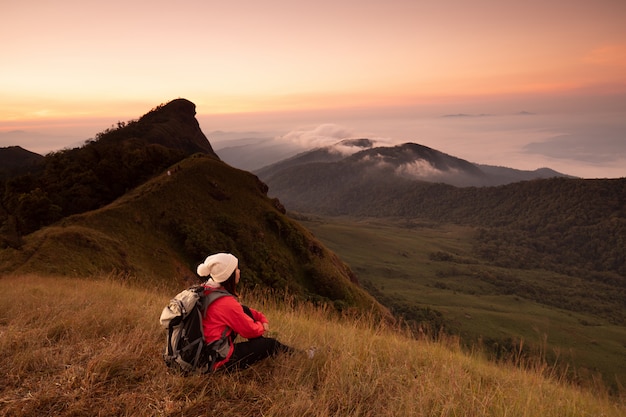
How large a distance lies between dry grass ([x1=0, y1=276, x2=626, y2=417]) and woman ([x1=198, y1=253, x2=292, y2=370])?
0.68 feet

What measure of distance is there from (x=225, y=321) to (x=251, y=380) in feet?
2.79

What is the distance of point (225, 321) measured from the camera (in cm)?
483

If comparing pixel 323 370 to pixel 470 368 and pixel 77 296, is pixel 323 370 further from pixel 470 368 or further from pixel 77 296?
pixel 77 296

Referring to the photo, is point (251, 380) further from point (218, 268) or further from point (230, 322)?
point (218, 268)

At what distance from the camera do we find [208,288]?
493 centimetres

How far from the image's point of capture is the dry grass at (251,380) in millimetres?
4051

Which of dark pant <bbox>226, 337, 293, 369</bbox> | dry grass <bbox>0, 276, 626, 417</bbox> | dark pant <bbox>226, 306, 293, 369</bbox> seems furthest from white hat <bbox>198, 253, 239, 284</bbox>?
dry grass <bbox>0, 276, 626, 417</bbox>

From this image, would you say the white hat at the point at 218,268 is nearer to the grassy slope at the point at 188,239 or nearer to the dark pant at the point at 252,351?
the dark pant at the point at 252,351

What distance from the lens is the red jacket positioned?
4.76 m

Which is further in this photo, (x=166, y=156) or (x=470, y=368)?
(x=166, y=156)

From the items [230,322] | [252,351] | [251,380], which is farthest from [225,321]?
[251,380]

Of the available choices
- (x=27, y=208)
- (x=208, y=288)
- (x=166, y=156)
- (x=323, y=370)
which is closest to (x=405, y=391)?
(x=323, y=370)

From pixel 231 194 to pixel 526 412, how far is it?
58.1 meters

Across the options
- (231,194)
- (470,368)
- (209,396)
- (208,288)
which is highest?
(208,288)
